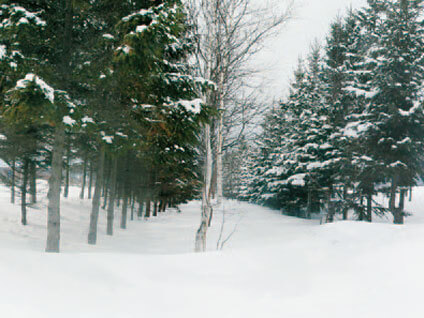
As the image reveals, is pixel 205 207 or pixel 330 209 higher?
pixel 205 207

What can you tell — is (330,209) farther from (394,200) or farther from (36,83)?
(36,83)

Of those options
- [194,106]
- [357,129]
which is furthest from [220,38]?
[357,129]

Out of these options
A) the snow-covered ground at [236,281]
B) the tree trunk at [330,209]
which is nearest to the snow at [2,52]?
the snow-covered ground at [236,281]

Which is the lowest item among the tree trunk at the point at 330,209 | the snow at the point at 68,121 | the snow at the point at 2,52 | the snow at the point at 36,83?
the tree trunk at the point at 330,209

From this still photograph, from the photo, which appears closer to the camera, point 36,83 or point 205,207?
point 36,83

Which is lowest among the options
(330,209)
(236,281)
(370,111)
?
(330,209)

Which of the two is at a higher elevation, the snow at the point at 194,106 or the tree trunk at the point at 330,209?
the snow at the point at 194,106

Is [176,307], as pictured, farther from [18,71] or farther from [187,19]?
[187,19]

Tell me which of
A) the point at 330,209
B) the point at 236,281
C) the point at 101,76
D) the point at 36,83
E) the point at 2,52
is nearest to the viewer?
the point at 236,281

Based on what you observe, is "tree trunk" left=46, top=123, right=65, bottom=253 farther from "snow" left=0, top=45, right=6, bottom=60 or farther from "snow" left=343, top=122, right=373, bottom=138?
"snow" left=343, top=122, right=373, bottom=138

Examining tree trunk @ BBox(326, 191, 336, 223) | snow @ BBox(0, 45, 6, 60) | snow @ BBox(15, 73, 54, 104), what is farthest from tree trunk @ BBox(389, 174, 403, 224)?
snow @ BBox(0, 45, 6, 60)

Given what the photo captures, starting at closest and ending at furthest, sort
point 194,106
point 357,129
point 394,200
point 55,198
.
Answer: point 194,106, point 55,198, point 357,129, point 394,200

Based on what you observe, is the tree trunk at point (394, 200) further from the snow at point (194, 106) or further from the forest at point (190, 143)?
the snow at point (194, 106)

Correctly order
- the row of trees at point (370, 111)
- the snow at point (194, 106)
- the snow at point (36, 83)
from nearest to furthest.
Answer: the snow at point (36, 83) → the snow at point (194, 106) → the row of trees at point (370, 111)
